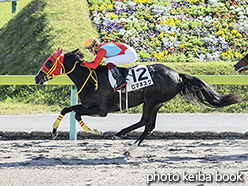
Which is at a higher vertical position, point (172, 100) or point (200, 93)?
point (200, 93)

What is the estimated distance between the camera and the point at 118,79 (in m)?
5.68

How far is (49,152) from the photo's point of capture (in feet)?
19.3

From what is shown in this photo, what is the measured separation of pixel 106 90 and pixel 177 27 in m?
7.96

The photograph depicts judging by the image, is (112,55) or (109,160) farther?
(112,55)

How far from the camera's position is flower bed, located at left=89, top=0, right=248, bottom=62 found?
12352 mm

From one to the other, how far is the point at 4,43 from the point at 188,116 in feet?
24.0

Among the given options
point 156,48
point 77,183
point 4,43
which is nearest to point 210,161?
point 77,183

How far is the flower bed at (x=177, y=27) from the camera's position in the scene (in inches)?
486

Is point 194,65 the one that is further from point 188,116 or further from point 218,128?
point 218,128

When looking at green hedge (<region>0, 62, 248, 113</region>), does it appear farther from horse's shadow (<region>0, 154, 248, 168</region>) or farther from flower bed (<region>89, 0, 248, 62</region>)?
horse's shadow (<region>0, 154, 248, 168</region>)

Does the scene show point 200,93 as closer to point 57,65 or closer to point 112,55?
point 112,55

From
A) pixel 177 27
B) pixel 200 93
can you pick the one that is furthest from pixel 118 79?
pixel 177 27

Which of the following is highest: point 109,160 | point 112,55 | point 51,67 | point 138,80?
point 112,55

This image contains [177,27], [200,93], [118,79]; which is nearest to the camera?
[118,79]
